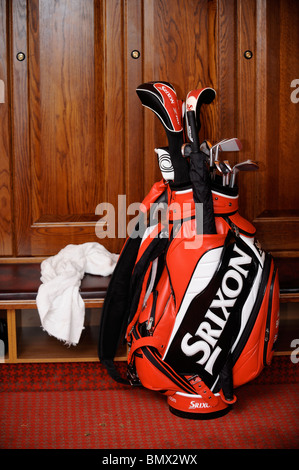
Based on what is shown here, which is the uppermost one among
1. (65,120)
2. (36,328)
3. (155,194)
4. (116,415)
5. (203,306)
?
(65,120)

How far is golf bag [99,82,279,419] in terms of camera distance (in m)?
1.50

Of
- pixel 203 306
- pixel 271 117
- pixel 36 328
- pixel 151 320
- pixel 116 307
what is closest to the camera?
pixel 203 306

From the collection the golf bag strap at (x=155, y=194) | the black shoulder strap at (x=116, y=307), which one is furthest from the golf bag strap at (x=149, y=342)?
the golf bag strap at (x=155, y=194)

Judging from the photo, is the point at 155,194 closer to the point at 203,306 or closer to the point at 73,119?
the point at 203,306

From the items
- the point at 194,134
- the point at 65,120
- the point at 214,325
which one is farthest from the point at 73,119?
the point at 214,325

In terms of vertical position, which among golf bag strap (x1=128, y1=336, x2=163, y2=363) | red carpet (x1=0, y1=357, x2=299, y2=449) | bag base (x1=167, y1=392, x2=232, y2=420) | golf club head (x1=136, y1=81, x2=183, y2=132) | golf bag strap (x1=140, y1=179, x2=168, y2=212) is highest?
golf club head (x1=136, y1=81, x2=183, y2=132)

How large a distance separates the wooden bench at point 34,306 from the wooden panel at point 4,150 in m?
0.15

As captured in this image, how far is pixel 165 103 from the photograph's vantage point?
5.40ft

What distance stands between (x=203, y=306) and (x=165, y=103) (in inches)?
26.0

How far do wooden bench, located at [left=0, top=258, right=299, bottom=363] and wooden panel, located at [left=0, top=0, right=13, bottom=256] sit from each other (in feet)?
0.49

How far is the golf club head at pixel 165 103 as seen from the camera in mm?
1647

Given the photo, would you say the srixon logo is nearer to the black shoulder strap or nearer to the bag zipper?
the bag zipper

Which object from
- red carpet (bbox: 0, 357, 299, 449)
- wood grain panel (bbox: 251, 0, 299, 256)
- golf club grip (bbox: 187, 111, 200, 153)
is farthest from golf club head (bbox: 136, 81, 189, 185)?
red carpet (bbox: 0, 357, 299, 449)

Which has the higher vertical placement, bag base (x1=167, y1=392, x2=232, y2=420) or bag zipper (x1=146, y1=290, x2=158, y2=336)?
bag zipper (x1=146, y1=290, x2=158, y2=336)
